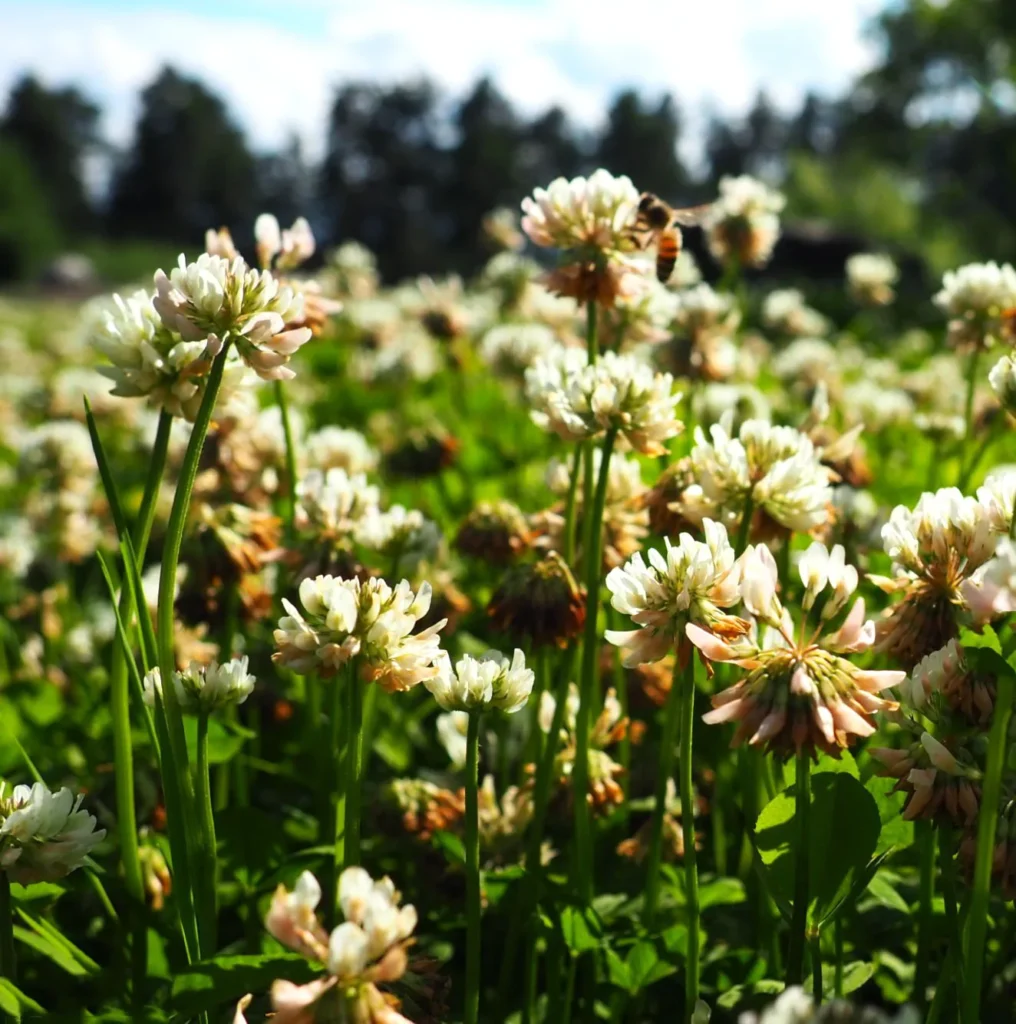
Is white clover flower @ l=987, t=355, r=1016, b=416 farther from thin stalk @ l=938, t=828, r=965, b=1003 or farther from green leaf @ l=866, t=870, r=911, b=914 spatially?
green leaf @ l=866, t=870, r=911, b=914

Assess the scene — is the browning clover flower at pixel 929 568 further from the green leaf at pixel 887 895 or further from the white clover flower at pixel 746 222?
the white clover flower at pixel 746 222

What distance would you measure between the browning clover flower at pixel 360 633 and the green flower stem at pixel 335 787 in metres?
0.04

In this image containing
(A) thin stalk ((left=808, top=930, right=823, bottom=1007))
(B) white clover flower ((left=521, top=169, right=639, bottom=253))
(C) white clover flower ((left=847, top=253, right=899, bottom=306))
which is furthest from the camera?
(C) white clover flower ((left=847, top=253, right=899, bottom=306))

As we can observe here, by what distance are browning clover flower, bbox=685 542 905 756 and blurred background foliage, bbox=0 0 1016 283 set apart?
27.4 meters

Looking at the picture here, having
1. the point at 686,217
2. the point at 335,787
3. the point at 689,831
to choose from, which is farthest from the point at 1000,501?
the point at 686,217

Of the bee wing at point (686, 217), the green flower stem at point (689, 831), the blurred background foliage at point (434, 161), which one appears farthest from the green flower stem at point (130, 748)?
the blurred background foliage at point (434, 161)

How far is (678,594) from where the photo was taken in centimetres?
122

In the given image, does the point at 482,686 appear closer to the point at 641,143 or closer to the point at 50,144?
the point at 641,143

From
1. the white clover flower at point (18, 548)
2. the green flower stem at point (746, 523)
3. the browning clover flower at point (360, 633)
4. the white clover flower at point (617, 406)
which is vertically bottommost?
the white clover flower at point (18, 548)

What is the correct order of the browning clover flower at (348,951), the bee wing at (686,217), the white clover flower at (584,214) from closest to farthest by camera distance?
1. the browning clover flower at (348,951)
2. the white clover flower at (584,214)
3. the bee wing at (686,217)

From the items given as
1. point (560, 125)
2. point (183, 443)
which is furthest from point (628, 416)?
point (560, 125)

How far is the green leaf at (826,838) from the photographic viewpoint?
1220 millimetres

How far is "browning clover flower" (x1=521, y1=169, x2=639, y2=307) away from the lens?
1.69 m

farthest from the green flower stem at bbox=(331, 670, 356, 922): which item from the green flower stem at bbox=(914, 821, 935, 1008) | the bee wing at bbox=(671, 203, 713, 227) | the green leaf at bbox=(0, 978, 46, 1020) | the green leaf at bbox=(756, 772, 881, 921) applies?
the bee wing at bbox=(671, 203, 713, 227)
